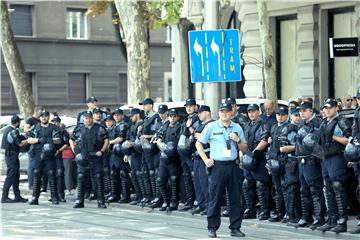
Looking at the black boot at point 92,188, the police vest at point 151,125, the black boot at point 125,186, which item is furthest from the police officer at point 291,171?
the black boot at point 92,188

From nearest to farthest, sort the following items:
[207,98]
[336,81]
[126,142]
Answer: [207,98]
[126,142]
[336,81]

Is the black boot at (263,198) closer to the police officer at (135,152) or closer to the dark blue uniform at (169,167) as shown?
the dark blue uniform at (169,167)

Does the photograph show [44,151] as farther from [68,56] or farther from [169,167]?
[68,56]

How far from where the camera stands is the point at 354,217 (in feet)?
47.5

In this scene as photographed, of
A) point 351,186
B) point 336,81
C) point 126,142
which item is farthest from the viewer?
point 336,81

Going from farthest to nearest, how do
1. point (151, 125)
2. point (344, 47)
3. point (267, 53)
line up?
point (267, 53)
point (344, 47)
point (151, 125)

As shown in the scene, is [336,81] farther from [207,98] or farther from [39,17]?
[39,17]

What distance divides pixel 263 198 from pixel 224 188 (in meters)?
1.82

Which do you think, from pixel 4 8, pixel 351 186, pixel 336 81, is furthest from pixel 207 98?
pixel 4 8

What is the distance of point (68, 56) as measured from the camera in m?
49.3

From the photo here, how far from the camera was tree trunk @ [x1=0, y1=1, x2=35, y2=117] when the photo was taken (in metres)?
26.8

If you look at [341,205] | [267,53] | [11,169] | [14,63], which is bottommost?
[341,205]

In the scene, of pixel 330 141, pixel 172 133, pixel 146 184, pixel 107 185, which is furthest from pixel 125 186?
pixel 330 141

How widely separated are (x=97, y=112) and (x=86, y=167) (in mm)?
1125
